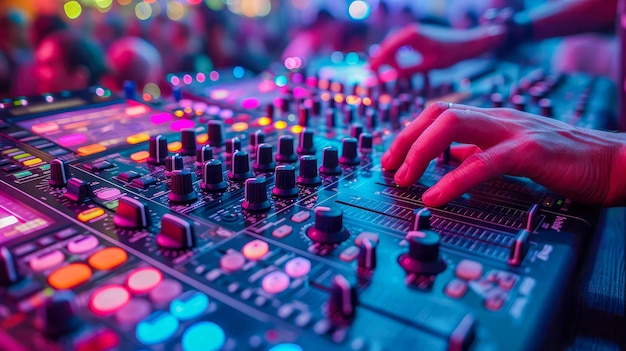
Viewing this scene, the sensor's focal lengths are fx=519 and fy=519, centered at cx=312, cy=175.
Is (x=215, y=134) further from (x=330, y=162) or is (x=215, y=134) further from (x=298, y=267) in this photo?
(x=298, y=267)

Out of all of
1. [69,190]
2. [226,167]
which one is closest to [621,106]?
[226,167]

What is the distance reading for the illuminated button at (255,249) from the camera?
0.73 meters

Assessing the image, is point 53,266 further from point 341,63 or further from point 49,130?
point 341,63

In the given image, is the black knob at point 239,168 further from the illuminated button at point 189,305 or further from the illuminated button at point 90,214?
the illuminated button at point 189,305

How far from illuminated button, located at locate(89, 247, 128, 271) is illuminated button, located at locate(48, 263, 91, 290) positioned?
0.05ft

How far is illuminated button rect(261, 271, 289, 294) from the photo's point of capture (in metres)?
0.65

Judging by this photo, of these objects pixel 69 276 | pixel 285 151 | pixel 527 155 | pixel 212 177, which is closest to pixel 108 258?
pixel 69 276

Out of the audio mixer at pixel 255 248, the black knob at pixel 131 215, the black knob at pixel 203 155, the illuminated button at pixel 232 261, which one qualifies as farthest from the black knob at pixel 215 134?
the illuminated button at pixel 232 261

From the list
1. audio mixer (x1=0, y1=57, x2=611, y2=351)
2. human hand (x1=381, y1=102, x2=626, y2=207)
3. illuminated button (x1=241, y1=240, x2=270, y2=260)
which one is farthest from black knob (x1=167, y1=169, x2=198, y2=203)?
human hand (x1=381, y1=102, x2=626, y2=207)

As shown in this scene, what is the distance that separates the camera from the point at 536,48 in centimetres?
400

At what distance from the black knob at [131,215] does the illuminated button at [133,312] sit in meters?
0.20

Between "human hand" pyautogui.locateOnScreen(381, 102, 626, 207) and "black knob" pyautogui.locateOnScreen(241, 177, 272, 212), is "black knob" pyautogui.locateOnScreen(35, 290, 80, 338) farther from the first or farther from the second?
"human hand" pyautogui.locateOnScreen(381, 102, 626, 207)

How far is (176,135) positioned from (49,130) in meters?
0.31

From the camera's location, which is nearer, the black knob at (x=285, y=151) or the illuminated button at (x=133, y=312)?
the illuminated button at (x=133, y=312)
